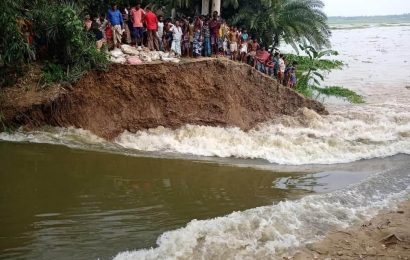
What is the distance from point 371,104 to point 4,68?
43.8 feet

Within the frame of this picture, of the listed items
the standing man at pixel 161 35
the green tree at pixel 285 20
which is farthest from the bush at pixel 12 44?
the green tree at pixel 285 20

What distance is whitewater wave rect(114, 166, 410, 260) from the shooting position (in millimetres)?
5863

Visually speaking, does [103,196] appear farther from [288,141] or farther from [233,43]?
[233,43]

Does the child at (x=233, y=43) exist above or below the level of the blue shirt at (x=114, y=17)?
below

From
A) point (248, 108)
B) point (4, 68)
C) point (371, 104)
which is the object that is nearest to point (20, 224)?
point (4, 68)

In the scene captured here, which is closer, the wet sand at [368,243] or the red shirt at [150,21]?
the wet sand at [368,243]

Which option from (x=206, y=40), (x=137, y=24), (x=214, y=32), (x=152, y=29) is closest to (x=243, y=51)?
(x=214, y=32)

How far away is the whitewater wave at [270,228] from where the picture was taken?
5.86 metres

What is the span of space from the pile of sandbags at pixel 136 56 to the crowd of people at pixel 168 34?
0.88 ft

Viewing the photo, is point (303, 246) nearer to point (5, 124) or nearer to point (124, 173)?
point (124, 173)

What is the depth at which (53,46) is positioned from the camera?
11.5m

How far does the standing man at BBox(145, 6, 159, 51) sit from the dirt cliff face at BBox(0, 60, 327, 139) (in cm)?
139

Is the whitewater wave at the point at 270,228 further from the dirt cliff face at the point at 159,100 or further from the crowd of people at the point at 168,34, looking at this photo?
the crowd of people at the point at 168,34

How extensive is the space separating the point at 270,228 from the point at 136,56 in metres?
7.02
